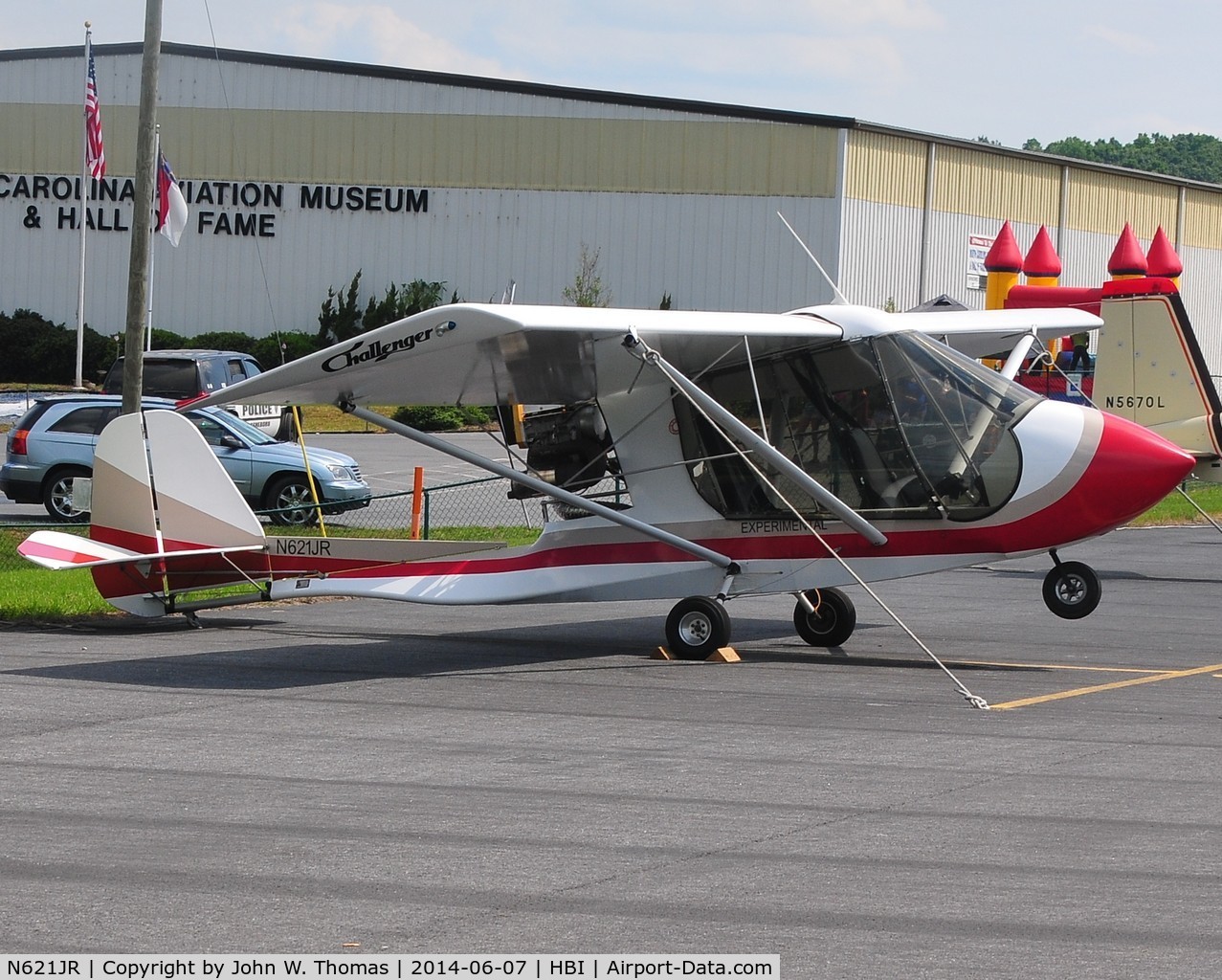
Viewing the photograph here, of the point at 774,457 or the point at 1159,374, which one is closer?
the point at 774,457

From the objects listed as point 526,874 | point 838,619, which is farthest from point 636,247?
point 526,874

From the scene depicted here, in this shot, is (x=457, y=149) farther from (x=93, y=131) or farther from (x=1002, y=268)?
(x=1002, y=268)

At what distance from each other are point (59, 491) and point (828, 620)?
13.7 metres

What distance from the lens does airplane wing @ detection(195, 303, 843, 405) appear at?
11188 millimetres

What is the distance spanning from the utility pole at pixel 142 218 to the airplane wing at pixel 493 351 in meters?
7.45

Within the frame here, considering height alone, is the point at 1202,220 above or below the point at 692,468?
above

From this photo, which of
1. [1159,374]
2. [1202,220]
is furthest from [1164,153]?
[1159,374]

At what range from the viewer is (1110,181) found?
192 ft

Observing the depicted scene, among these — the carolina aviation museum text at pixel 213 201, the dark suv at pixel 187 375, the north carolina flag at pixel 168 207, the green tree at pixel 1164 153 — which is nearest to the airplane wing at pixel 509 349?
the dark suv at pixel 187 375

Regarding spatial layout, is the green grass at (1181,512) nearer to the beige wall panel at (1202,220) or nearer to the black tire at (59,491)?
the black tire at (59,491)

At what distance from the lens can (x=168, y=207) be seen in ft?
114

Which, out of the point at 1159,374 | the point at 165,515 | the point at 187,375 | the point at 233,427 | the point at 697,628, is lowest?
the point at 697,628

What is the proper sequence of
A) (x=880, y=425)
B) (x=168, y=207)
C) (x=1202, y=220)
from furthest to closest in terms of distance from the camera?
(x=1202, y=220) < (x=168, y=207) < (x=880, y=425)

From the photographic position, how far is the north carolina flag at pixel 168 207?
34.0 meters
